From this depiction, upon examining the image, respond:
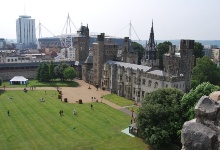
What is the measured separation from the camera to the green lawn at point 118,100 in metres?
67.6

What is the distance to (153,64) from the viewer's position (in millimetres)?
89750

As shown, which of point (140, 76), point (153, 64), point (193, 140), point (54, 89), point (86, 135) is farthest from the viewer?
point (153, 64)

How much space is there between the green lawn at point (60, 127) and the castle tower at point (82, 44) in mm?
44210

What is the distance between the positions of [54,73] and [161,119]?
66.0 metres

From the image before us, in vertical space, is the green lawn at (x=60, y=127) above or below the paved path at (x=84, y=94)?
below

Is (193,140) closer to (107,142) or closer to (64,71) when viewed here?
(107,142)

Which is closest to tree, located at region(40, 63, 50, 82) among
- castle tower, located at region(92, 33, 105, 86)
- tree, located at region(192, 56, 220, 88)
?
castle tower, located at region(92, 33, 105, 86)

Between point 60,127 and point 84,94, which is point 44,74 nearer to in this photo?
point 84,94

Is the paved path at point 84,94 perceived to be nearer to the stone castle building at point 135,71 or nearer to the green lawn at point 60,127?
the green lawn at point 60,127

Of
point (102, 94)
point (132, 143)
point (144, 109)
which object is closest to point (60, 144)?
point (132, 143)

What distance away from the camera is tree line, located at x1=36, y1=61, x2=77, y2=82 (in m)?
93.6

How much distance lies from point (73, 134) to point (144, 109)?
1327cm

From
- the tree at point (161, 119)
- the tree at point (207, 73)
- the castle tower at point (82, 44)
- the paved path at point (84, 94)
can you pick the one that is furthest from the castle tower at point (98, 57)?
the tree at point (161, 119)

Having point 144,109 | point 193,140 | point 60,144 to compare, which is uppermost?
point 193,140
